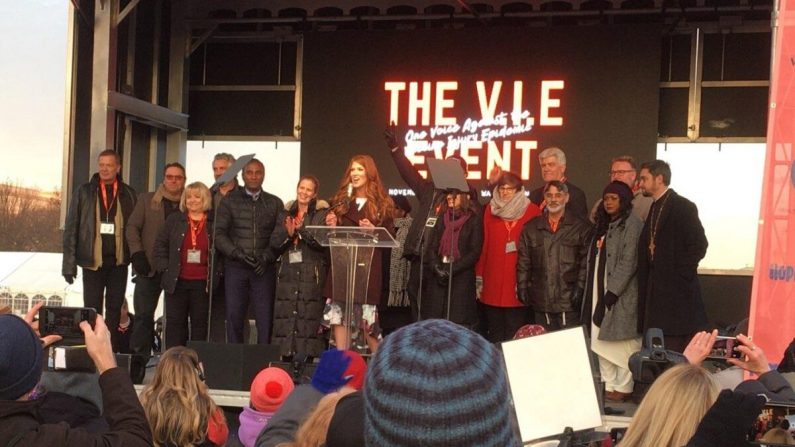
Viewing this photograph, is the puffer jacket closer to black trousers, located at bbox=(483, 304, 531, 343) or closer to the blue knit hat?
black trousers, located at bbox=(483, 304, 531, 343)

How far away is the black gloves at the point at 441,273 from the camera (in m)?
7.11

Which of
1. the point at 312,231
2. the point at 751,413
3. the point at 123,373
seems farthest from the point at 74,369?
the point at 312,231

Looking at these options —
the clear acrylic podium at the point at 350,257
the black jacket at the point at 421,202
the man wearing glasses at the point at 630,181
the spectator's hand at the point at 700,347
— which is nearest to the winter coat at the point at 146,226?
the clear acrylic podium at the point at 350,257

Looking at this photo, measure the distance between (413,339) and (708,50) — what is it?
9.97 m

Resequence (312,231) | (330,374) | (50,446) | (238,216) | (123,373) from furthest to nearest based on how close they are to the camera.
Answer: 1. (238,216)
2. (312,231)
3. (330,374)
4. (123,373)
5. (50,446)

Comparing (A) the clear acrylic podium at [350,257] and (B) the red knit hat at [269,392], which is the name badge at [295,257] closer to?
(A) the clear acrylic podium at [350,257]

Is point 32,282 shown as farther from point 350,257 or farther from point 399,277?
point 350,257

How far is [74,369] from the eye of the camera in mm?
2660

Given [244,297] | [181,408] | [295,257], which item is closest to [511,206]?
[295,257]

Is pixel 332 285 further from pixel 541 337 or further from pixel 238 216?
pixel 541 337

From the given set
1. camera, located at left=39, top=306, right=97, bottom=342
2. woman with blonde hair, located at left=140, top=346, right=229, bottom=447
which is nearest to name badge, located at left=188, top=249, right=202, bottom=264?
woman with blonde hair, located at left=140, top=346, right=229, bottom=447

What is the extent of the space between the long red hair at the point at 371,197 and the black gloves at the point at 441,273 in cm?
48

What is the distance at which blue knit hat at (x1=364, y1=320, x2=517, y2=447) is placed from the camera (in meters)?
1.18

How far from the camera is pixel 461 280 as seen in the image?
7.16 meters
